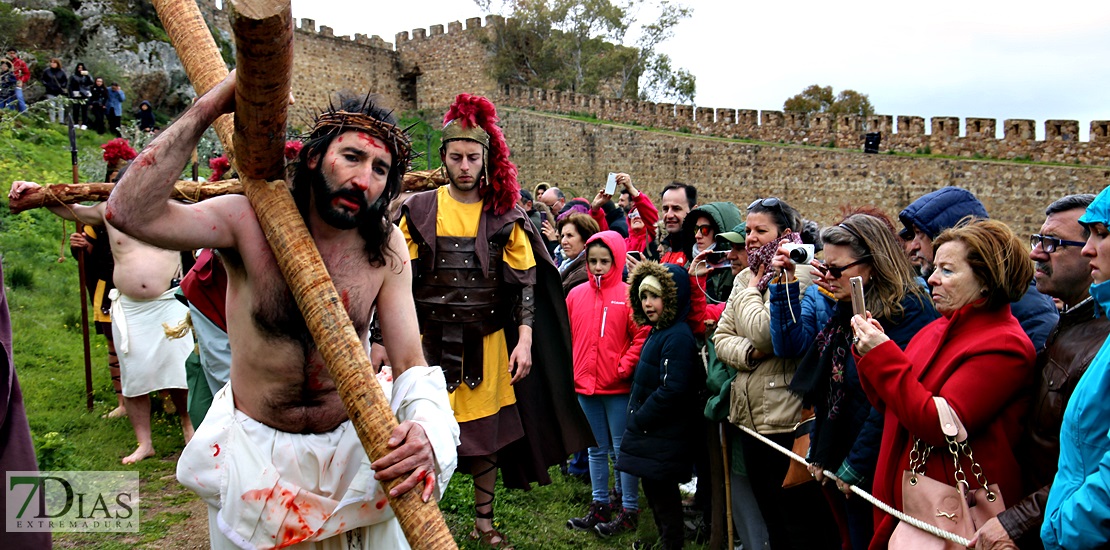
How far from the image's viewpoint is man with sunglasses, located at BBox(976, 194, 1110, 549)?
2.76m

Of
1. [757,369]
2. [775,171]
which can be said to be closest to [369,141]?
[757,369]

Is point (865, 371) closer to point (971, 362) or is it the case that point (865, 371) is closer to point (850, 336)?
point (971, 362)

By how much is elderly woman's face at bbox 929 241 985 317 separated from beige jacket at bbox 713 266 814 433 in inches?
47.4

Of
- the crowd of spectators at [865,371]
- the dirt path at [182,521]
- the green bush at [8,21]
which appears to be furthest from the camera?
the green bush at [8,21]

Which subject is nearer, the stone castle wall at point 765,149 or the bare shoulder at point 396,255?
the bare shoulder at point 396,255

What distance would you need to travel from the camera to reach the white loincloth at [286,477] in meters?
2.68

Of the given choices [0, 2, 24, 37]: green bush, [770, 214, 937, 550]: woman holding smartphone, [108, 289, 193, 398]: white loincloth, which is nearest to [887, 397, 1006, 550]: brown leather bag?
[770, 214, 937, 550]: woman holding smartphone

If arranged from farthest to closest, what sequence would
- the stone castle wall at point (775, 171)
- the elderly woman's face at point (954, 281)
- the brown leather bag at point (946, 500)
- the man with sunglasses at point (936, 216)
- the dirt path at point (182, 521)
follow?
1. the stone castle wall at point (775, 171)
2. the dirt path at point (182, 521)
3. the man with sunglasses at point (936, 216)
4. the elderly woman's face at point (954, 281)
5. the brown leather bag at point (946, 500)

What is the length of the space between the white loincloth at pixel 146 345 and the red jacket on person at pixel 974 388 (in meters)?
5.46

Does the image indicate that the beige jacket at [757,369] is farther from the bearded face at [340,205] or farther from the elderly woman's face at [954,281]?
the bearded face at [340,205]

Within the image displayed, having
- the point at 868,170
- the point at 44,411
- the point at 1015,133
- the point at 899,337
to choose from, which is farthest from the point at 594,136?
the point at 899,337

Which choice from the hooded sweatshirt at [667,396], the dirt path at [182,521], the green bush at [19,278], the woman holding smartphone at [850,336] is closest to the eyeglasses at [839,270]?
the woman holding smartphone at [850,336]

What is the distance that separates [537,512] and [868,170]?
21.3 metres

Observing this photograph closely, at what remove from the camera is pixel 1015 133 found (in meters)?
22.4
